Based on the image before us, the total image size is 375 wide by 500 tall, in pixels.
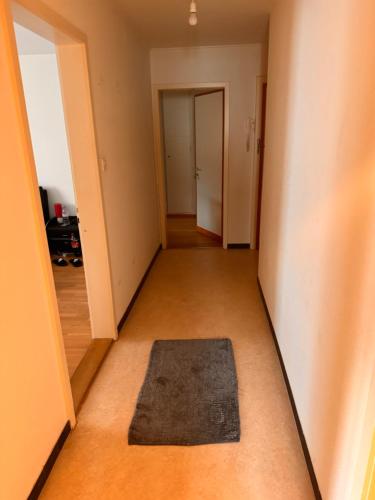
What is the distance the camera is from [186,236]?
5395 mm

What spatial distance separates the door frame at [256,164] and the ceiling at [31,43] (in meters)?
2.29

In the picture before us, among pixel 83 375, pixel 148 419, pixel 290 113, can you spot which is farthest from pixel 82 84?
pixel 148 419

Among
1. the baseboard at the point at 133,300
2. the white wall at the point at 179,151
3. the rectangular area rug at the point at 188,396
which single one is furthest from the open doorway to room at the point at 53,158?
the white wall at the point at 179,151

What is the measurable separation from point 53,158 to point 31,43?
136 cm

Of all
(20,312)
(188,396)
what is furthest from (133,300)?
(20,312)

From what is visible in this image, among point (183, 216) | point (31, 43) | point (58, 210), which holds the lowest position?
point (183, 216)

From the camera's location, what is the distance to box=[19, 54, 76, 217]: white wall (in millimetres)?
4188

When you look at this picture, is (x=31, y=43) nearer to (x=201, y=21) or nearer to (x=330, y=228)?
(x=201, y=21)

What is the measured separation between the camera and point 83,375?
7.47 ft

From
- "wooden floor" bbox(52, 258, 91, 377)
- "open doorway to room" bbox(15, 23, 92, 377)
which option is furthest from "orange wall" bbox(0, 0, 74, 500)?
"open doorway to room" bbox(15, 23, 92, 377)

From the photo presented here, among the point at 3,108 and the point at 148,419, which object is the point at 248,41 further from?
the point at 148,419

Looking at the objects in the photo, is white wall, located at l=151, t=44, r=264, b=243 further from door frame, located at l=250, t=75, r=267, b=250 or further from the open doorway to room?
the open doorway to room

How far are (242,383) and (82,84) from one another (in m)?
2.12

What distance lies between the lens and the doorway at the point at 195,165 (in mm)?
4660
